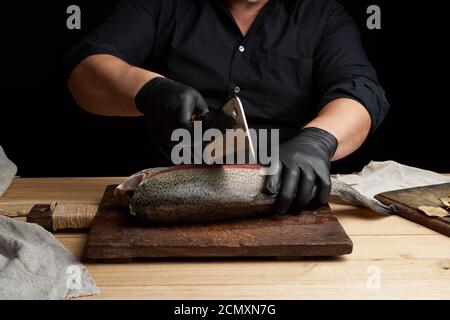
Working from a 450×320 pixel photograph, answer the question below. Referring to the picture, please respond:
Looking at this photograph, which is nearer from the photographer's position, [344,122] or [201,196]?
[201,196]

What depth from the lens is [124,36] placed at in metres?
2.40

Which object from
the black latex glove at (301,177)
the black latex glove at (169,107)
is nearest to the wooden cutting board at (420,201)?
the black latex glove at (301,177)

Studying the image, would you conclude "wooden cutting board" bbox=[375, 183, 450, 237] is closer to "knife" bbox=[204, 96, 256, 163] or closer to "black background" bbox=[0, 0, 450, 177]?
"knife" bbox=[204, 96, 256, 163]

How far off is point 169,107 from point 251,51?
91 cm

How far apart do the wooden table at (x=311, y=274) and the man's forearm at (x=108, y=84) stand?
0.56 meters

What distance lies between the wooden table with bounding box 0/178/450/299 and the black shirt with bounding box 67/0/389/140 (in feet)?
3.10

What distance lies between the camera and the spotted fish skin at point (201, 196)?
1533mm

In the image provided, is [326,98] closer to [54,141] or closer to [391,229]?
[391,229]

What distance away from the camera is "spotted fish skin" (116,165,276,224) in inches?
60.4

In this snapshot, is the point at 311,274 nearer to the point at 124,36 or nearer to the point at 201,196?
the point at 201,196

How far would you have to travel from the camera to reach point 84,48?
7.43 ft

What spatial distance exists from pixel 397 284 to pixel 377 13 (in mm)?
1839

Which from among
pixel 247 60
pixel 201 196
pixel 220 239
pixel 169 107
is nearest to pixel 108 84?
pixel 169 107
